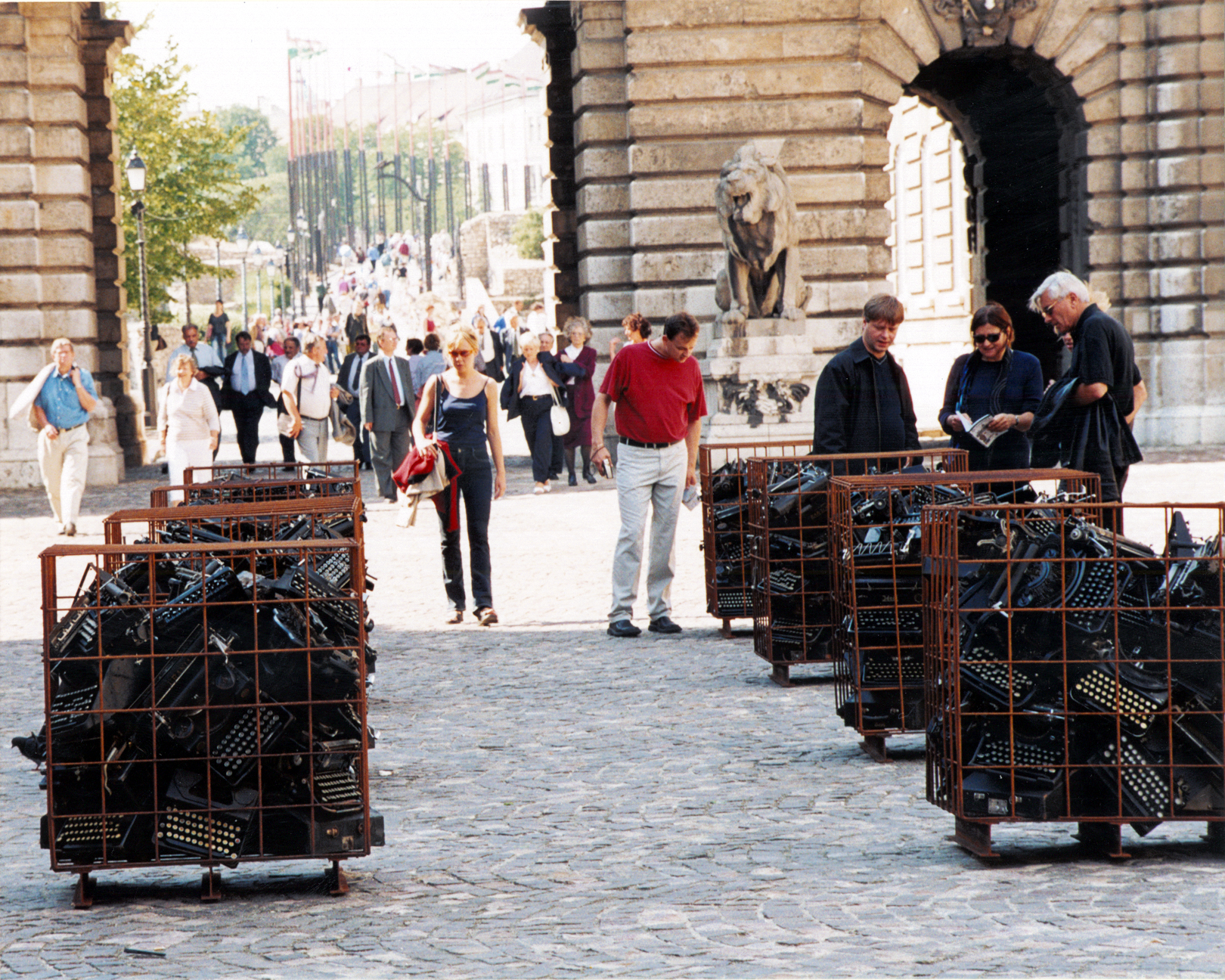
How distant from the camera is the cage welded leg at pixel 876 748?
6715mm

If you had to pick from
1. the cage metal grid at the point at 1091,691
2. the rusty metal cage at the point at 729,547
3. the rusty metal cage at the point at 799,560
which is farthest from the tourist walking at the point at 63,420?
the cage metal grid at the point at 1091,691

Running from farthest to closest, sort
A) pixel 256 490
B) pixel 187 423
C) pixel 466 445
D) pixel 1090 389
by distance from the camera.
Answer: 1. pixel 187 423
2. pixel 466 445
3. pixel 256 490
4. pixel 1090 389

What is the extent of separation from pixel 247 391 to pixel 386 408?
335 cm

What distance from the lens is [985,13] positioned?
22.2 metres

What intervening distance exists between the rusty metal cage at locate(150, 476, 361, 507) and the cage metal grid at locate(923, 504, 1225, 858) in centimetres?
347

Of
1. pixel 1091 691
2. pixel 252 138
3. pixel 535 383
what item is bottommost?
pixel 1091 691

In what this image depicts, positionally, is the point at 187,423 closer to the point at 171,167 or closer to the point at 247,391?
the point at 247,391

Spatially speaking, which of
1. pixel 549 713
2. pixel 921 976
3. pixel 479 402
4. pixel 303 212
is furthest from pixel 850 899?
pixel 303 212

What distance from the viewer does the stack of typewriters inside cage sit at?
4.90 meters

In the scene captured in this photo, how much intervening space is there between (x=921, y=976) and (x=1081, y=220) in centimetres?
1990

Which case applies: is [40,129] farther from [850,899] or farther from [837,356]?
[850,899]

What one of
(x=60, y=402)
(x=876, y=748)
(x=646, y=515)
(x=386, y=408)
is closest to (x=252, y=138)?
(x=386, y=408)

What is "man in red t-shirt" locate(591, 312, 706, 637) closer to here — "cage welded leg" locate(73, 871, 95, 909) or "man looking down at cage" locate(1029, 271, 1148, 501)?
"man looking down at cage" locate(1029, 271, 1148, 501)

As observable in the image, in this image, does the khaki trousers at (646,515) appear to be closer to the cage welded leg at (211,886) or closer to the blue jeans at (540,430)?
the cage welded leg at (211,886)
